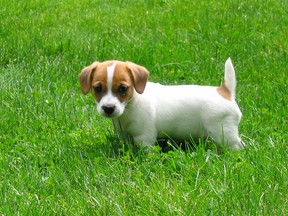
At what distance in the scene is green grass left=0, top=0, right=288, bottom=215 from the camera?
14.4 ft

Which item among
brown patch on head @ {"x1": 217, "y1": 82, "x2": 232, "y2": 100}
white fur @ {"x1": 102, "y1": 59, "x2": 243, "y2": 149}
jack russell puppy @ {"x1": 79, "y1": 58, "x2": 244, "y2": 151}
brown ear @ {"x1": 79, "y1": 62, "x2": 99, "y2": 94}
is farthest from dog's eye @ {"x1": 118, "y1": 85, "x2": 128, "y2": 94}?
brown patch on head @ {"x1": 217, "y1": 82, "x2": 232, "y2": 100}

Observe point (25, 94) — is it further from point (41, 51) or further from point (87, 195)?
point (87, 195)

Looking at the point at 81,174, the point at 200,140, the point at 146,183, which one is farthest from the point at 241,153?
the point at 81,174

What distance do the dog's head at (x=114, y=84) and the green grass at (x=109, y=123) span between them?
0.31 meters

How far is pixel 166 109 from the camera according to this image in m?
5.41

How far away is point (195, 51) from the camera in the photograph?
8.06 meters

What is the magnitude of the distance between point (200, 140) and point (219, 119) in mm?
202

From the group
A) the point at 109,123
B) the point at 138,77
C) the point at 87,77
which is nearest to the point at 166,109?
the point at 138,77

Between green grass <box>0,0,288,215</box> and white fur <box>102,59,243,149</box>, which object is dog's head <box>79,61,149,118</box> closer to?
white fur <box>102,59,243,149</box>

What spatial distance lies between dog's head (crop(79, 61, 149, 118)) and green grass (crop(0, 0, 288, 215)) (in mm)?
314

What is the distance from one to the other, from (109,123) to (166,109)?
761 millimetres

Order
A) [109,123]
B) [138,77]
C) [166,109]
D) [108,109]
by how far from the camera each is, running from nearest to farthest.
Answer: [108,109] → [138,77] → [166,109] → [109,123]

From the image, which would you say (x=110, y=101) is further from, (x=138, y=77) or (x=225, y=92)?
(x=225, y=92)

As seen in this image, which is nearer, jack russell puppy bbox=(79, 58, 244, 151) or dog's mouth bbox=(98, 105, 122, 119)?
dog's mouth bbox=(98, 105, 122, 119)
